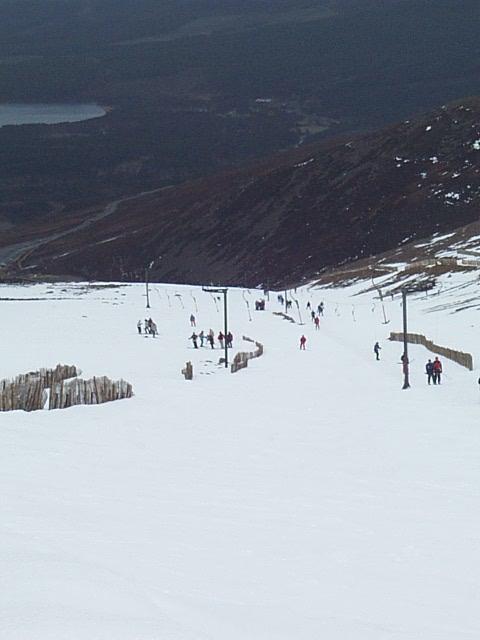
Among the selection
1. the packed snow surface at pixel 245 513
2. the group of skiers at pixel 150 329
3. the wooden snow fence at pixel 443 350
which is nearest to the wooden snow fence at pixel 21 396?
the packed snow surface at pixel 245 513

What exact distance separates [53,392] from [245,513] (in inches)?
387

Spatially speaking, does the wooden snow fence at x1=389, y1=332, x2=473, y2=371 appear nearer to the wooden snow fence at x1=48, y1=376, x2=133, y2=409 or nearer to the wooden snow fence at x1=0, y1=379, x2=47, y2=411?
the wooden snow fence at x1=48, y1=376, x2=133, y2=409

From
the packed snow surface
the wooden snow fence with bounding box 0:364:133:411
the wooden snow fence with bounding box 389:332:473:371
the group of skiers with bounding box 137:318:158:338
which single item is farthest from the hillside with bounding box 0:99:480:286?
the wooden snow fence with bounding box 0:364:133:411

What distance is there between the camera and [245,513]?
38.4 ft

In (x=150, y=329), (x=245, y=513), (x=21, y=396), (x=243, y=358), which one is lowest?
(x=245, y=513)

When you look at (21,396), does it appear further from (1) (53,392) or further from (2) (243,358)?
(2) (243,358)

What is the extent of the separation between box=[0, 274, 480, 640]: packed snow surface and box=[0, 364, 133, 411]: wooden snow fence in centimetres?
59

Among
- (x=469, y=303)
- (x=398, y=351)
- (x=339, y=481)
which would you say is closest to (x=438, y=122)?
(x=469, y=303)

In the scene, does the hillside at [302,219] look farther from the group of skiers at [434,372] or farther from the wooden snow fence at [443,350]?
the group of skiers at [434,372]

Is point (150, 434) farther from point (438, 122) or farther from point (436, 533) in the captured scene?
point (438, 122)

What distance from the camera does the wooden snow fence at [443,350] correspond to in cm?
3347

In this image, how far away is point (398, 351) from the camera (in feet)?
132

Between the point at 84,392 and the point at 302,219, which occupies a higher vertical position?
the point at 302,219

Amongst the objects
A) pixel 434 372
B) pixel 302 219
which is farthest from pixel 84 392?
pixel 302 219
